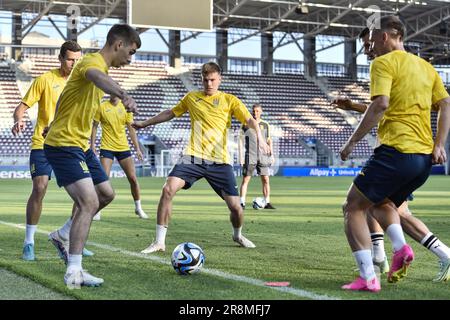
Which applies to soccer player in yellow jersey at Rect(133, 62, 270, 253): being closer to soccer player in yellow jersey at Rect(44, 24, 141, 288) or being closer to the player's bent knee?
the player's bent knee

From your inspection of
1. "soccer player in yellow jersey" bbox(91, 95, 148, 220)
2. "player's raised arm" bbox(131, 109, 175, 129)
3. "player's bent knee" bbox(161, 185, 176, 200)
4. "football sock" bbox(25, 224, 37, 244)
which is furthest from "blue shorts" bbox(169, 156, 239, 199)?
"soccer player in yellow jersey" bbox(91, 95, 148, 220)

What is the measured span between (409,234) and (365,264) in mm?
927

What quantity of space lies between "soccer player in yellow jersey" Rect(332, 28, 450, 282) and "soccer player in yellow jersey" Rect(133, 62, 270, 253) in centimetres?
208

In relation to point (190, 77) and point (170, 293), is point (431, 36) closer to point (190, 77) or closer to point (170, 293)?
point (190, 77)

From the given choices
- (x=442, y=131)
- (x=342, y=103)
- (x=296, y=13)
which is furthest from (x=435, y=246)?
(x=296, y=13)

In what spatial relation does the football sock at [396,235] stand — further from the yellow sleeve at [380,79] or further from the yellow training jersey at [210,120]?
the yellow training jersey at [210,120]

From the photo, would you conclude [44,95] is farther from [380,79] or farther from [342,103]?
[380,79]

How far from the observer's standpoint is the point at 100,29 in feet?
144

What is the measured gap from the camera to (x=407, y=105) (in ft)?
17.7

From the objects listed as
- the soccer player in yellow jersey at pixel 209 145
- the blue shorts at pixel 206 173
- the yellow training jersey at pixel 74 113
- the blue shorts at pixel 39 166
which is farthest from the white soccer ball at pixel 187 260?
the blue shorts at pixel 39 166

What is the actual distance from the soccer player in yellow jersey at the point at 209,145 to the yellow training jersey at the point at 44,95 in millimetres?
981

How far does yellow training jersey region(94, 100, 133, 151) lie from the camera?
40.3 ft

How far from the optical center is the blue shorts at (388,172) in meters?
5.28
